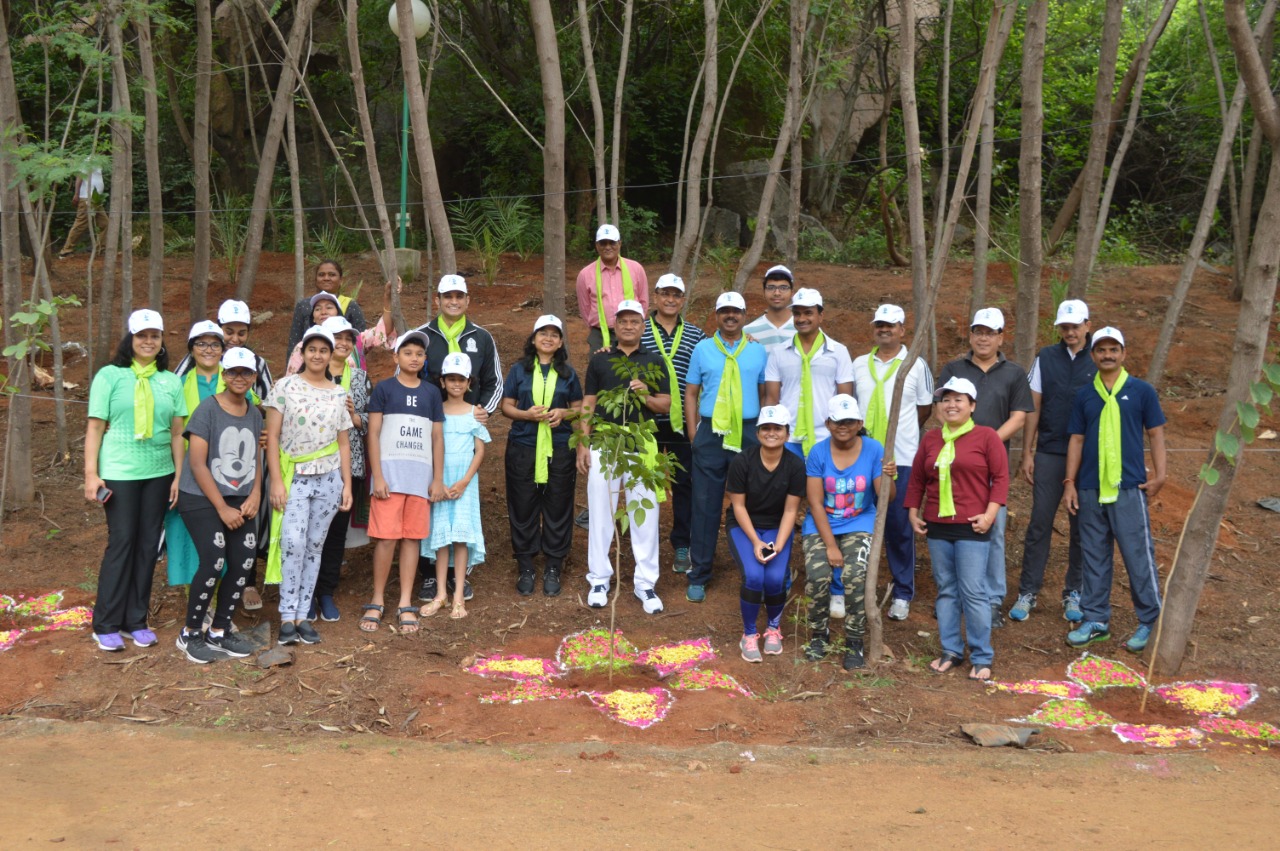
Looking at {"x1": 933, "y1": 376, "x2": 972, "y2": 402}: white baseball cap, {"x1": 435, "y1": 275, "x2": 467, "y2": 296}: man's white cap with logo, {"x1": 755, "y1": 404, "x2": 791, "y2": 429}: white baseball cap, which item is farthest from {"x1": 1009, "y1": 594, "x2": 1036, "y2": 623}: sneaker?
{"x1": 435, "y1": 275, "x2": 467, "y2": 296}: man's white cap with logo

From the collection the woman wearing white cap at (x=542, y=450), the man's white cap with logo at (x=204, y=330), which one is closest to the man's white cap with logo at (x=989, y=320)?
the woman wearing white cap at (x=542, y=450)

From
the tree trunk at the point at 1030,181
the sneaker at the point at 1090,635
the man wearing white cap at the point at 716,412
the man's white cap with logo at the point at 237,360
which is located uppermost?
the tree trunk at the point at 1030,181

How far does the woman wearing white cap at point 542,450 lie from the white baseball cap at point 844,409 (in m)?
1.59

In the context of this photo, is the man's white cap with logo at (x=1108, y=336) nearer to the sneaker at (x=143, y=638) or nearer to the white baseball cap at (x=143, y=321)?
the white baseball cap at (x=143, y=321)

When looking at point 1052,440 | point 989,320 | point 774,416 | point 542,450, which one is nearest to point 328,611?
point 542,450

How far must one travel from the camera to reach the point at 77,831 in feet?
13.7

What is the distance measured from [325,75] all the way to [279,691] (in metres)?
10.8

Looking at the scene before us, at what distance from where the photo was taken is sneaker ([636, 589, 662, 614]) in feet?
21.9

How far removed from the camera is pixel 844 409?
5.90 meters

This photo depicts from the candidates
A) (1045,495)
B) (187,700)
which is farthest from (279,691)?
(1045,495)

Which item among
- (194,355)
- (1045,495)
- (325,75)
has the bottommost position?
(1045,495)

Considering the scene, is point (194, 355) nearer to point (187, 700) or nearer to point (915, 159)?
point (187, 700)

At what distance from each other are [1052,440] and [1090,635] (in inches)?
44.0

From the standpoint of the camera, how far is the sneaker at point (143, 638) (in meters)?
6.10
